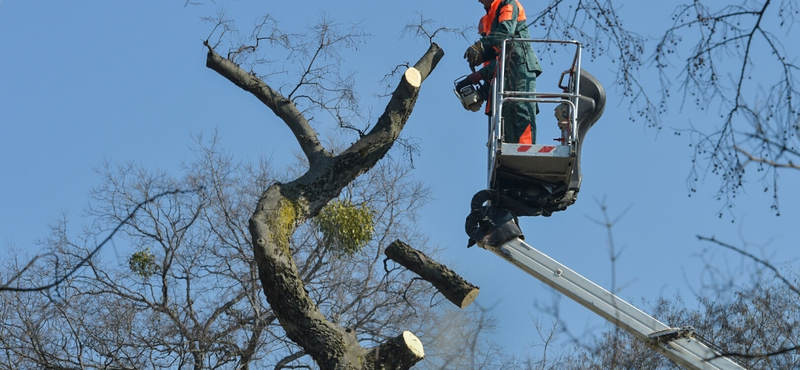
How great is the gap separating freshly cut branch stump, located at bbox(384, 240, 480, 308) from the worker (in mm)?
1652

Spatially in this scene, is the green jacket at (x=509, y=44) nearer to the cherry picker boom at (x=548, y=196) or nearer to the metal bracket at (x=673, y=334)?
the cherry picker boom at (x=548, y=196)

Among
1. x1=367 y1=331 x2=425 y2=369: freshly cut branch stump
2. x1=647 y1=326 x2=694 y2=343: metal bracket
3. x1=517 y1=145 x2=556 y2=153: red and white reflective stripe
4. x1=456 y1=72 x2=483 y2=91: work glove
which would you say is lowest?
x1=367 y1=331 x2=425 y2=369: freshly cut branch stump

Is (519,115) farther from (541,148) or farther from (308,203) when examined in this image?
(308,203)

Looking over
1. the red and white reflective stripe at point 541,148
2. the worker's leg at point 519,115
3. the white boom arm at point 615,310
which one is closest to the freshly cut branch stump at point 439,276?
the white boom arm at point 615,310

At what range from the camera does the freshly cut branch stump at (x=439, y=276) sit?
695 centimetres

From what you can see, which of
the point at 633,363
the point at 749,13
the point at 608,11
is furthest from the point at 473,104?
the point at 749,13

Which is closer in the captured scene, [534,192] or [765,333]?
[534,192]

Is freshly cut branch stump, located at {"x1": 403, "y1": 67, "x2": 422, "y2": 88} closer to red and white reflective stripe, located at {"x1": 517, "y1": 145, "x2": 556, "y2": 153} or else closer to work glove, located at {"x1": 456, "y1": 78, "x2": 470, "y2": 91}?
red and white reflective stripe, located at {"x1": 517, "y1": 145, "x2": 556, "y2": 153}

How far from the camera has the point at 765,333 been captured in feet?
36.1

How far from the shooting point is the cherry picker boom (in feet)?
24.3

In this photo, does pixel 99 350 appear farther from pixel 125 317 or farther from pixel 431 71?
pixel 431 71

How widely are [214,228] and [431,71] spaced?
817 cm

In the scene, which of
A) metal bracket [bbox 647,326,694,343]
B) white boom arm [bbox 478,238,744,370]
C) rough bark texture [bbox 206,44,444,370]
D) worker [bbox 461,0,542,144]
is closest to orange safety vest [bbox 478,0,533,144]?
worker [bbox 461,0,542,144]

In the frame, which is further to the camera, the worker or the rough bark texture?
the worker
